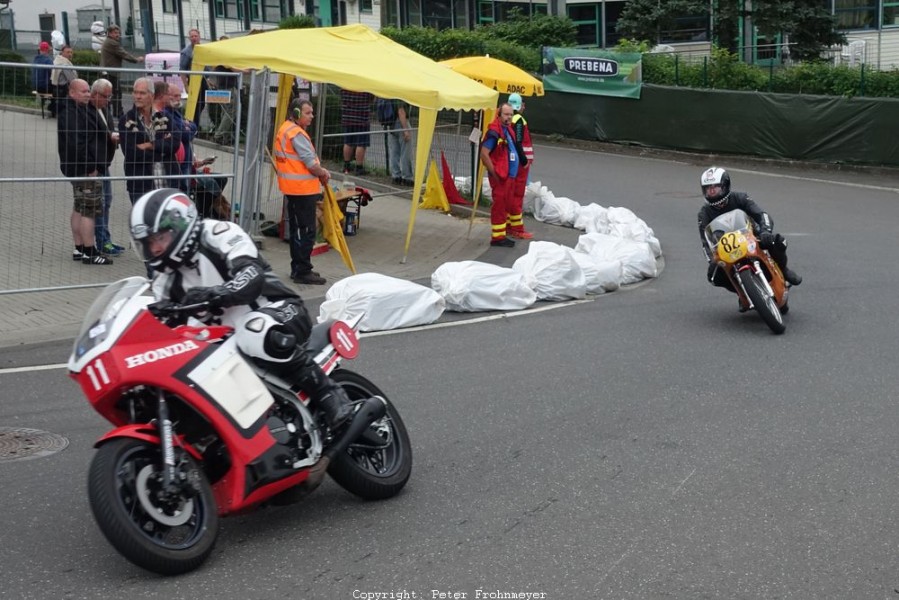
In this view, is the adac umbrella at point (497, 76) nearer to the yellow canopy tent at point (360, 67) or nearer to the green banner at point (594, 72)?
the yellow canopy tent at point (360, 67)

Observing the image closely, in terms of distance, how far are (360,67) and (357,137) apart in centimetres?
300

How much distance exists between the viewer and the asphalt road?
17.0ft

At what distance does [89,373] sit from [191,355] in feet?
1.38

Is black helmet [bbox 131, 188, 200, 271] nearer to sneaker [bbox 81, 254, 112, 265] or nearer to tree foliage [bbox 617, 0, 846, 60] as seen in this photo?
sneaker [bbox 81, 254, 112, 265]

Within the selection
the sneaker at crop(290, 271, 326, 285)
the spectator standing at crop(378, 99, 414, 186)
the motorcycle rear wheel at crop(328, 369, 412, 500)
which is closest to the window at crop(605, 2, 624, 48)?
the spectator standing at crop(378, 99, 414, 186)

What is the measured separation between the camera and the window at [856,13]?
33250 millimetres

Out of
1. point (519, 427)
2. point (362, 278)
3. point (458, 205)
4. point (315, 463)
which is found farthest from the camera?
point (458, 205)

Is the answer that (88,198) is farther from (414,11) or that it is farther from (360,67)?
(414,11)

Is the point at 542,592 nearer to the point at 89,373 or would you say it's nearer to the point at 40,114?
the point at 89,373

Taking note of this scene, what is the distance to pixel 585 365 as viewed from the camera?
9336 mm

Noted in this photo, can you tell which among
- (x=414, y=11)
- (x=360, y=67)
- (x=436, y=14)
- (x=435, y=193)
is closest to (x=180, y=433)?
(x=360, y=67)

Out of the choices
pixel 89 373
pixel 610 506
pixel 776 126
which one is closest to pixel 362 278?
pixel 610 506

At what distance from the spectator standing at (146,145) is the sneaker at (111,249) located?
0.77m

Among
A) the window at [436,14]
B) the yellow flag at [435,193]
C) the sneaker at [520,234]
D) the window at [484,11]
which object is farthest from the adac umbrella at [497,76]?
the window at [436,14]
